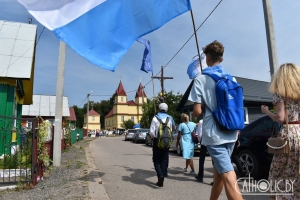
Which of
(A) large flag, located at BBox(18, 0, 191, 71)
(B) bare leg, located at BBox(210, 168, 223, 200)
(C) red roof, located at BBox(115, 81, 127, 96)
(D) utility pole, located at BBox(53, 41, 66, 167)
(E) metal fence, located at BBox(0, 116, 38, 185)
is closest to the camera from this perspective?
(B) bare leg, located at BBox(210, 168, 223, 200)

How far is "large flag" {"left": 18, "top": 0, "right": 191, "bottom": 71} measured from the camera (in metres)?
4.71

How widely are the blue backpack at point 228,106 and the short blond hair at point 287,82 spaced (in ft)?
1.29

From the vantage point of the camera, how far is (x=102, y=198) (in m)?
5.05

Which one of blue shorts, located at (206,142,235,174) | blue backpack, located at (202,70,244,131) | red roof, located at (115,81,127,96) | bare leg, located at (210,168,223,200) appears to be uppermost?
red roof, located at (115,81,127,96)

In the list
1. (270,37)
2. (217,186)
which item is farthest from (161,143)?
(270,37)

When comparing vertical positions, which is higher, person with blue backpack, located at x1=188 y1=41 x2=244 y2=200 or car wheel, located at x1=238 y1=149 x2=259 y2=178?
person with blue backpack, located at x1=188 y1=41 x2=244 y2=200

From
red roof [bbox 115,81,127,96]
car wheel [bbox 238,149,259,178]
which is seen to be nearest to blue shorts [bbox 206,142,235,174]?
car wheel [bbox 238,149,259,178]

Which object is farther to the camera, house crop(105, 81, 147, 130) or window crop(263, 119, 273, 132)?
house crop(105, 81, 147, 130)

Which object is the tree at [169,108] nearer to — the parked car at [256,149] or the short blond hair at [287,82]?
the parked car at [256,149]

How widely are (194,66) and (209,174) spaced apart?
289 cm

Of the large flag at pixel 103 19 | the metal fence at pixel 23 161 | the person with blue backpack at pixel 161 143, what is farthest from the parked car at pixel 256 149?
the metal fence at pixel 23 161

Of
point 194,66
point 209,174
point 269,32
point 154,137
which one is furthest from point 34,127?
point 269,32

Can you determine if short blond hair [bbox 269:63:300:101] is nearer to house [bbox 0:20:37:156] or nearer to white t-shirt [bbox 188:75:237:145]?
white t-shirt [bbox 188:75:237:145]

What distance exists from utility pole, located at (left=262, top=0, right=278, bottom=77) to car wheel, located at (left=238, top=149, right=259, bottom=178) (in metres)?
2.33
